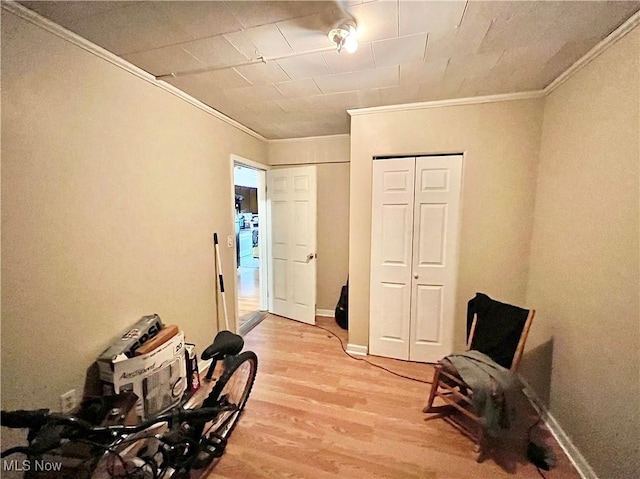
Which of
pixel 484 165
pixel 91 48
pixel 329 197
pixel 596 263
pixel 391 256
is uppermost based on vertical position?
pixel 91 48

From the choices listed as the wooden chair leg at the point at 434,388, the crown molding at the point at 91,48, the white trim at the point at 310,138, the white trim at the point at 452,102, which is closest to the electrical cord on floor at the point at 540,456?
the wooden chair leg at the point at 434,388

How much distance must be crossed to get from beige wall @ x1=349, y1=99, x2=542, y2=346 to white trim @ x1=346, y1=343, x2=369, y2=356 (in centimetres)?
91

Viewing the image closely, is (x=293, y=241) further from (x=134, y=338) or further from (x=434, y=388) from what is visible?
(x=434, y=388)

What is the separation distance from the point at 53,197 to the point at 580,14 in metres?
2.80

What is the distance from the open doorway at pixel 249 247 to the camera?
12.4 ft

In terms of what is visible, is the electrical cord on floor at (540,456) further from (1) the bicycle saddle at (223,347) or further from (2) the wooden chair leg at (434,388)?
(1) the bicycle saddle at (223,347)

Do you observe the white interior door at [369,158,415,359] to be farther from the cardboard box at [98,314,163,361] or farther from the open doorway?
the cardboard box at [98,314,163,361]

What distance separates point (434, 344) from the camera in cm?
269

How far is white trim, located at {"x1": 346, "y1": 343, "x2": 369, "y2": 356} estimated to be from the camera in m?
2.88

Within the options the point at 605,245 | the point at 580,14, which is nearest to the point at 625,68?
the point at 580,14

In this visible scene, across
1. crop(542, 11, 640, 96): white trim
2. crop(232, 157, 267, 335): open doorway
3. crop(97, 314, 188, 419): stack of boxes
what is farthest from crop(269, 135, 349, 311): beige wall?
crop(97, 314, 188, 419): stack of boxes

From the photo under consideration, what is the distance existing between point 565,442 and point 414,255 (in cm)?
159

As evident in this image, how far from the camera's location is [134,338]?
5.67 ft

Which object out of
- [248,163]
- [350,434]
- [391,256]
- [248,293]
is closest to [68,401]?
[350,434]
